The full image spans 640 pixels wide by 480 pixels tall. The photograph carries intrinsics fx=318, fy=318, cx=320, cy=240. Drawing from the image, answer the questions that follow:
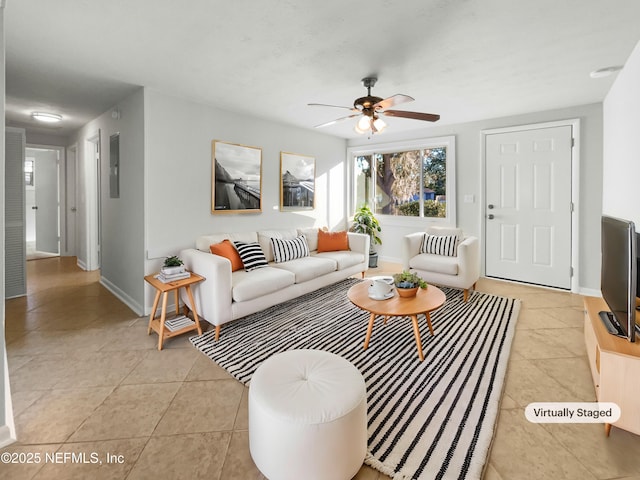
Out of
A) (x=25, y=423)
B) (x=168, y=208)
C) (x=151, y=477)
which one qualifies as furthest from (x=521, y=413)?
(x=168, y=208)

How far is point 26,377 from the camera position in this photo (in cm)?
216

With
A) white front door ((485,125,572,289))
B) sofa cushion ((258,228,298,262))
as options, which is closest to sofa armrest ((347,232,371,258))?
sofa cushion ((258,228,298,262))

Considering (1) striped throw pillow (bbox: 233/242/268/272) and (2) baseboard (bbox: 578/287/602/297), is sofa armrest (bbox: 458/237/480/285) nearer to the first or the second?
(2) baseboard (bbox: 578/287/602/297)

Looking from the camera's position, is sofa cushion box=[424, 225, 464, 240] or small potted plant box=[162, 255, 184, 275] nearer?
small potted plant box=[162, 255, 184, 275]

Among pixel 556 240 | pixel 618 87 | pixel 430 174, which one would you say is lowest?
pixel 556 240

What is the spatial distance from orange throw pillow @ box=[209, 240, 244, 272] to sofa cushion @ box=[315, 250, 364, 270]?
1227 millimetres

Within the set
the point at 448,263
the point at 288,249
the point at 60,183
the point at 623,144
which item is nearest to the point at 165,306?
the point at 288,249

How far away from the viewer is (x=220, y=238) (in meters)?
3.64

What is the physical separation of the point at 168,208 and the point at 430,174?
394cm

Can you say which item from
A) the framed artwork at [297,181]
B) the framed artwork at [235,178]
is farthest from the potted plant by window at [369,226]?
the framed artwork at [235,178]

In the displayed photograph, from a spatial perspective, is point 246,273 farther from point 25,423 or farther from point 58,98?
point 58,98

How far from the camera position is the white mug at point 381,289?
2721 millimetres

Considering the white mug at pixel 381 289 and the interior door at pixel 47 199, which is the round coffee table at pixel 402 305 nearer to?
the white mug at pixel 381 289

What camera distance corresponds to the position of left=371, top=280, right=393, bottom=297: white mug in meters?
2.72
